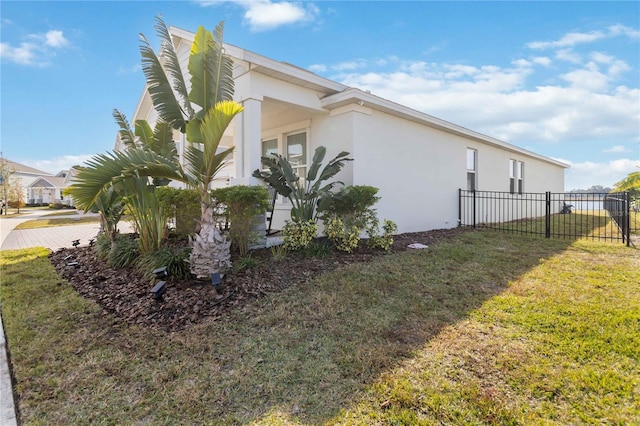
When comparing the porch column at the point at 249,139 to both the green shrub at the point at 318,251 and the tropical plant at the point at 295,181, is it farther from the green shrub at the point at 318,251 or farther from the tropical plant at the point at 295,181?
the green shrub at the point at 318,251

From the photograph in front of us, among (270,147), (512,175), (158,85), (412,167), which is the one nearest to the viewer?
(158,85)

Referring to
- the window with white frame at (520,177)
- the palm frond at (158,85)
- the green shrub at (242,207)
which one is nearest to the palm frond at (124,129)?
the palm frond at (158,85)

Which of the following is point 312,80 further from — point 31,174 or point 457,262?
point 31,174

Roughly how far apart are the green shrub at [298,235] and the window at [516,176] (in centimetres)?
1250

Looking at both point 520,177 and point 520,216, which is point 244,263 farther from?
point 520,177

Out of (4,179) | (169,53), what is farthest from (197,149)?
(4,179)

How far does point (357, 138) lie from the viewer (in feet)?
25.5

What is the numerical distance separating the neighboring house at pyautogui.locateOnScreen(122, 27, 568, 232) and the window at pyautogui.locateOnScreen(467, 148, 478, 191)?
4 centimetres

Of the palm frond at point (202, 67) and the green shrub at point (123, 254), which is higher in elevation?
the palm frond at point (202, 67)

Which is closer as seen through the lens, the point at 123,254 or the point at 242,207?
the point at 242,207

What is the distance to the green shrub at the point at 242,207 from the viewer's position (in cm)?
553

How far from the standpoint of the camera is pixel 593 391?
2.39m

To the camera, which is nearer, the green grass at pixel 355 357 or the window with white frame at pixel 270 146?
the green grass at pixel 355 357

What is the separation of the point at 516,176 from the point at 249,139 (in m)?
14.2
